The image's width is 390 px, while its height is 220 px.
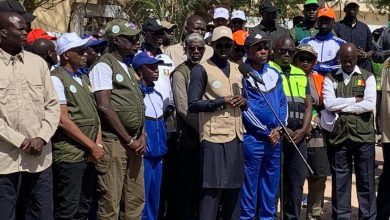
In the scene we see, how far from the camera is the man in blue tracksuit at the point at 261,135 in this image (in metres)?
6.17

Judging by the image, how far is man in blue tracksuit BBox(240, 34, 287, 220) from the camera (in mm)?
6172

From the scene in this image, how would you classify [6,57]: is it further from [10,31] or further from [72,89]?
[72,89]

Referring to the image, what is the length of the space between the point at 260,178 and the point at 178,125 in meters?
0.98

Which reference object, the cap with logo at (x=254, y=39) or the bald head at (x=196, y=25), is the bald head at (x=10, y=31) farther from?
the bald head at (x=196, y=25)

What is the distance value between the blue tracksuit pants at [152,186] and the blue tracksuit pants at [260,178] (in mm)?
842

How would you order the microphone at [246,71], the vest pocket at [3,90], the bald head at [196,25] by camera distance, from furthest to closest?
the bald head at [196,25]
the microphone at [246,71]
the vest pocket at [3,90]

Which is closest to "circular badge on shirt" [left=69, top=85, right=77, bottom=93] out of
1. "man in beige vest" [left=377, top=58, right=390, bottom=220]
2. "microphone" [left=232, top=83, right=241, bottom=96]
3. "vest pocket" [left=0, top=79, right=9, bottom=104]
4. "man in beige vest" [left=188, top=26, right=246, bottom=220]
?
"vest pocket" [left=0, top=79, right=9, bottom=104]

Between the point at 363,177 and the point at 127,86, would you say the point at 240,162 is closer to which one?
the point at 127,86

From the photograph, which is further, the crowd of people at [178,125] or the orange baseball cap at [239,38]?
the orange baseball cap at [239,38]

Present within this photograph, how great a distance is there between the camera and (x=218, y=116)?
18.8ft

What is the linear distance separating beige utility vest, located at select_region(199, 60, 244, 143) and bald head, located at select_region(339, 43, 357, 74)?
1591 millimetres

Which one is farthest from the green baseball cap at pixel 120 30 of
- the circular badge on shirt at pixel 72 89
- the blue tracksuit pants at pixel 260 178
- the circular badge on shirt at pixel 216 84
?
the blue tracksuit pants at pixel 260 178

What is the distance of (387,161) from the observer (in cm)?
698

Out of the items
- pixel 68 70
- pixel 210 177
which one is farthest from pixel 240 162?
pixel 68 70
